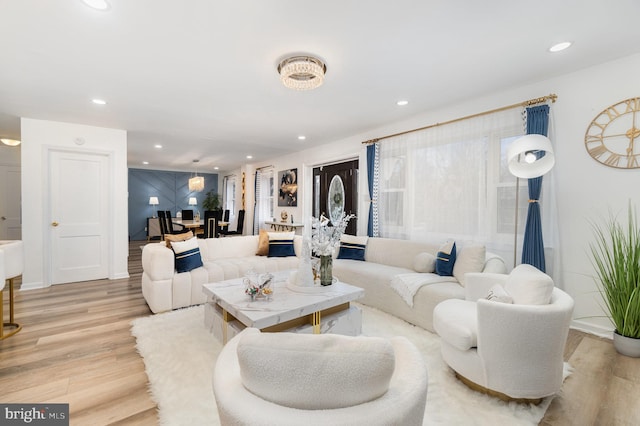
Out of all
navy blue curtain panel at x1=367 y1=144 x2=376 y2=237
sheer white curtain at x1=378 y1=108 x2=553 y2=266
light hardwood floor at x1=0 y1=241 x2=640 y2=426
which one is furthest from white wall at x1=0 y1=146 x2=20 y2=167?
sheer white curtain at x1=378 y1=108 x2=553 y2=266

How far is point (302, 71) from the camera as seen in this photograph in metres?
2.44

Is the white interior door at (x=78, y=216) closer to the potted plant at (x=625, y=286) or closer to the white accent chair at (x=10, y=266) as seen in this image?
the white accent chair at (x=10, y=266)

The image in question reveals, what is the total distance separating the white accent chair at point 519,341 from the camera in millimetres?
1707

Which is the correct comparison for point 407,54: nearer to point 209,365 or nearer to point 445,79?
point 445,79

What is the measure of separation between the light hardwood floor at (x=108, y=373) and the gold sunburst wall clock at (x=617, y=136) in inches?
66.2

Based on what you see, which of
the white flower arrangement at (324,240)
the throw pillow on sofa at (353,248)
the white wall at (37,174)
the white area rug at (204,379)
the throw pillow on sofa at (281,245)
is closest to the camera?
the white area rug at (204,379)

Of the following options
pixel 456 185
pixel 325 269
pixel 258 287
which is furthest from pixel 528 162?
pixel 258 287

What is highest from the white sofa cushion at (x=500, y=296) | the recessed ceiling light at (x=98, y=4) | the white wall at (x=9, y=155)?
the recessed ceiling light at (x=98, y=4)

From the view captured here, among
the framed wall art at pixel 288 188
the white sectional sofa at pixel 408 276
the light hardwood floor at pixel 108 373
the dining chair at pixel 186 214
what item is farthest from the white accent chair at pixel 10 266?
the dining chair at pixel 186 214

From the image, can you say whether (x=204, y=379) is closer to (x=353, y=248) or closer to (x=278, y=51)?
(x=278, y=51)

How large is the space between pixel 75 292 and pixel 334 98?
4.50 m

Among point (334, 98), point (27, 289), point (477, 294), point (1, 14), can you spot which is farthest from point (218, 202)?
point (477, 294)

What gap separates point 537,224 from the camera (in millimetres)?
2977

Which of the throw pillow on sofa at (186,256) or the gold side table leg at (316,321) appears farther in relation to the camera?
the throw pillow on sofa at (186,256)
